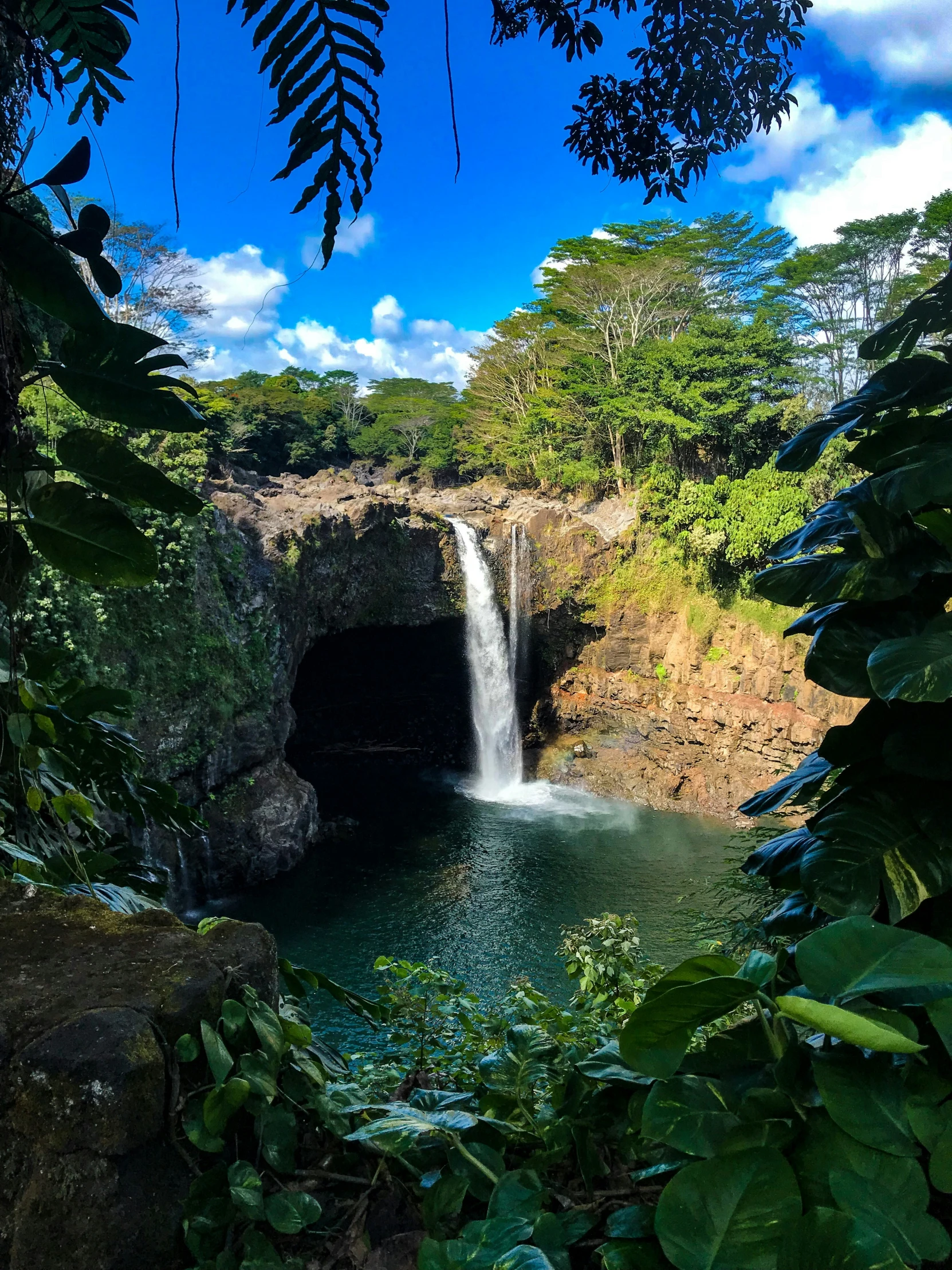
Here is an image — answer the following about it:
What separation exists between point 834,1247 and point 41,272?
1502 mm

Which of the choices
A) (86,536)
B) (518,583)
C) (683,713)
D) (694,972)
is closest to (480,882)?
(683,713)

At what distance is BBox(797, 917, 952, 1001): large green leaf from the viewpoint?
0.76 m

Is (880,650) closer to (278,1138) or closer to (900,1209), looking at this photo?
(900,1209)

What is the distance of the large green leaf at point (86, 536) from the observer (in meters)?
1.31

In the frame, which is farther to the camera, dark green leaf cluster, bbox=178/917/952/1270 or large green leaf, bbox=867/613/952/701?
large green leaf, bbox=867/613/952/701

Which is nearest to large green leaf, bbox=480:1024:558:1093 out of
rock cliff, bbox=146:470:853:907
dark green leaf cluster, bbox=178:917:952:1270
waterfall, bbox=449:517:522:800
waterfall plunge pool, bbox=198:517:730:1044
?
dark green leaf cluster, bbox=178:917:952:1270

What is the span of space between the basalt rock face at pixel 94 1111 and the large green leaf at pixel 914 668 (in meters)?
0.92

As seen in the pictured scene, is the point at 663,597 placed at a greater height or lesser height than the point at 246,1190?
greater

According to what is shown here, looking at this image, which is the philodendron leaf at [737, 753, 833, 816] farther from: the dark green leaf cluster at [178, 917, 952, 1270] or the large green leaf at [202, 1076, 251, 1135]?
the large green leaf at [202, 1076, 251, 1135]

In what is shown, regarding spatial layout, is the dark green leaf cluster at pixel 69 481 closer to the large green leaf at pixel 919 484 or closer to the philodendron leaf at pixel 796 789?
the large green leaf at pixel 919 484

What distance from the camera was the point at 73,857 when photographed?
1573 mm

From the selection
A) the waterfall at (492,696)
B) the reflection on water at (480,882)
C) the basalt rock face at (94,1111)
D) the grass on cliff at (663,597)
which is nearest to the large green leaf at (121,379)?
the basalt rock face at (94,1111)

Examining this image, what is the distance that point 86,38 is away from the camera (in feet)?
3.76

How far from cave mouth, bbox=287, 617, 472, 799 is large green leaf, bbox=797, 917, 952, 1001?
15.2m
